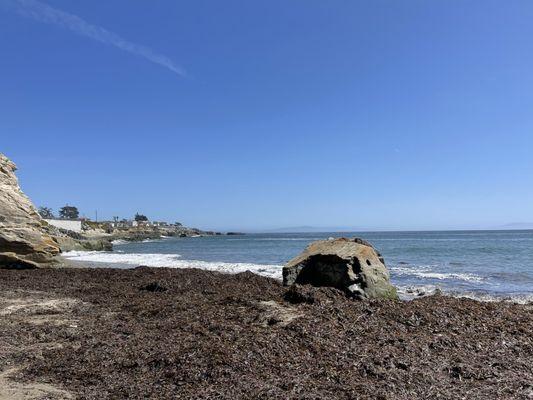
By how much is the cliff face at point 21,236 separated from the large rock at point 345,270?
12.0m

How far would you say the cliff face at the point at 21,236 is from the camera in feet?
60.0

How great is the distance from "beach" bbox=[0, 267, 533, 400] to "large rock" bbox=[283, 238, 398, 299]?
73 cm

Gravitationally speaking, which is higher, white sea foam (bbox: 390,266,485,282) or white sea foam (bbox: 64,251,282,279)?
white sea foam (bbox: 64,251,282,279)

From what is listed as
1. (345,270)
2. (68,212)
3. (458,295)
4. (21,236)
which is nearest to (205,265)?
(21,236)

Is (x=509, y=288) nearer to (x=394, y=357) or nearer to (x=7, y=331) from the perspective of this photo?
(x=394, y=357)

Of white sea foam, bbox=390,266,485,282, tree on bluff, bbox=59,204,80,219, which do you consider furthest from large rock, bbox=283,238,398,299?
tree on bluff, bbox=59,204,80,219

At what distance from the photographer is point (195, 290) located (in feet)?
40.0

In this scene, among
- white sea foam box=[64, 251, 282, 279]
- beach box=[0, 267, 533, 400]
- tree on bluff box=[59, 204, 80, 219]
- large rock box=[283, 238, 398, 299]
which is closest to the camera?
beach box=[0, 267, 533, 400]

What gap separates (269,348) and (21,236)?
16.0 meters

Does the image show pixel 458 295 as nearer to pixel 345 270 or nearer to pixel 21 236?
pixel 345 270

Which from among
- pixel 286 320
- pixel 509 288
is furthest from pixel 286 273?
pixel 509 288

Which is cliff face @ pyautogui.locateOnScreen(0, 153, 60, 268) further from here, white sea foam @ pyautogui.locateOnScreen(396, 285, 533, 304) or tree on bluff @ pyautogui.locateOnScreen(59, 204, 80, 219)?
tree on bluff @ pyautogui.locateOnScreen(59, 204, 80, 219)

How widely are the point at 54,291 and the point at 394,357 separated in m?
9.93

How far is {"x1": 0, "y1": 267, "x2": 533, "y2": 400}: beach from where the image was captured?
5.09m
